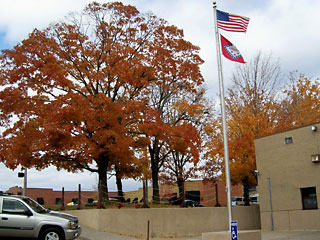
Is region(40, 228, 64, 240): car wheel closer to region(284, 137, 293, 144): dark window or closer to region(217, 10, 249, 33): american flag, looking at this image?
region(217, 10, 249, 33): american flag

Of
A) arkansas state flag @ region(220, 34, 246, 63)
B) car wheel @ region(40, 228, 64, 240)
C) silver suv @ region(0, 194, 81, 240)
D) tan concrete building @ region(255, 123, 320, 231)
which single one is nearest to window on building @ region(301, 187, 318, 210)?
tan concrete building @ region(255, 123, 320, 231)

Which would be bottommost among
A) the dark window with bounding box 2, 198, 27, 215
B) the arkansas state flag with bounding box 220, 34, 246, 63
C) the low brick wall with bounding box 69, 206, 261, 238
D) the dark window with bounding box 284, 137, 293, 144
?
the low brick wall with bounding box 69, 206, 261, 238

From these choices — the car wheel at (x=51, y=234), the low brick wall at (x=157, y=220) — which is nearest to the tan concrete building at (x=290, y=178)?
the low brick wall at (x=157, y=220)

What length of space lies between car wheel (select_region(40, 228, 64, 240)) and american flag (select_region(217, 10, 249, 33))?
9.77 meters

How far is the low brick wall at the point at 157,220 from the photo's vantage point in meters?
18.8

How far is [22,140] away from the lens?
1883 cm

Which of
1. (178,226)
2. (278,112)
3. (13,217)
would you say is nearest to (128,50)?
(178,226)

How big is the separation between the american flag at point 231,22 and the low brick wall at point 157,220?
33.1 ft

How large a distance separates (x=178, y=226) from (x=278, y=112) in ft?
50.1

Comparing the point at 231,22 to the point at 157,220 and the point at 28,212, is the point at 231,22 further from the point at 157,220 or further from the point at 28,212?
the point at 157,220

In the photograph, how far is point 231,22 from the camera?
49.1 ft

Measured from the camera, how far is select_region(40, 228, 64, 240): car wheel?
1271 centimetres

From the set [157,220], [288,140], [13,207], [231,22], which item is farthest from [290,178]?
[13,207]

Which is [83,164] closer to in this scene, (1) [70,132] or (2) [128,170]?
(2) [128,170]
